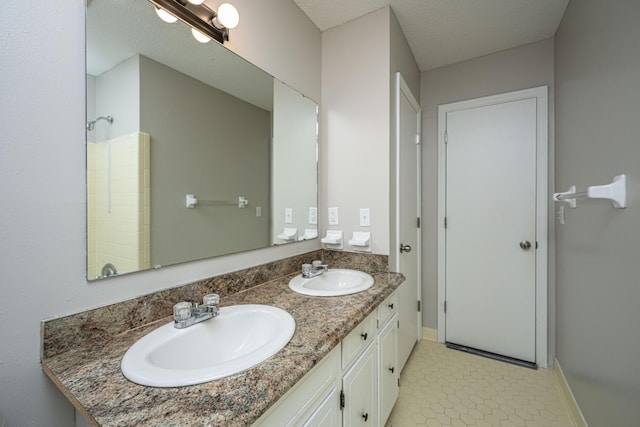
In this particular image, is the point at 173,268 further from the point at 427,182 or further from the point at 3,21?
the point at 427,182

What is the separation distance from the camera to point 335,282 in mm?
1555

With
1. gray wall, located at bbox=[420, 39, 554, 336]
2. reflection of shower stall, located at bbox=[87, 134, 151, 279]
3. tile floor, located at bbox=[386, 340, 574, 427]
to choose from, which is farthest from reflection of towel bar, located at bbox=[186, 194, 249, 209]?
gray wall, located at bbox=[420, 39, 554, 336]

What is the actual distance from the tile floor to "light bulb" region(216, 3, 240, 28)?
2220 mm

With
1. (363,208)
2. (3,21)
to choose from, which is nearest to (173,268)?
(3,21)

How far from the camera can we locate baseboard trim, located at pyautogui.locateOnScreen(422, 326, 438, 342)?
2400 mm

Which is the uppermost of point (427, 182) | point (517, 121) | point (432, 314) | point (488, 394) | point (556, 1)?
point (556, 1)

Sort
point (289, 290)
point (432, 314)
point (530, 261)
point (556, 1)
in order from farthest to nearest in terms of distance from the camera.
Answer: point (432, 314) → point (530, 261) → point (556, 1) → point (289, 290)

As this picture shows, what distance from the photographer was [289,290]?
48.9 inches

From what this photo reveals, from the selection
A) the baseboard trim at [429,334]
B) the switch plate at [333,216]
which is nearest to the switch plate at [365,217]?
the switch plate at [333,216]

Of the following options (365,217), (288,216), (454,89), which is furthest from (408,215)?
(454,89)

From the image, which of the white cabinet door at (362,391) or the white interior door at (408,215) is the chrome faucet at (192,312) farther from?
the white interior door at (408,215)

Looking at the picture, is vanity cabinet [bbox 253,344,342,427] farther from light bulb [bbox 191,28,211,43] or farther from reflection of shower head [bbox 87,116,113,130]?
light bulb [bbox 191,28,211,43]

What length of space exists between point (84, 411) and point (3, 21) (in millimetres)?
920

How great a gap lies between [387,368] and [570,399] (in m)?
1.22
